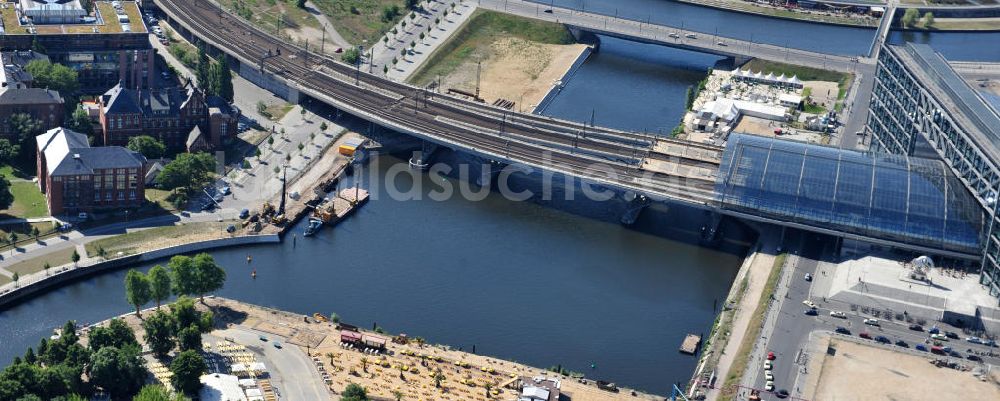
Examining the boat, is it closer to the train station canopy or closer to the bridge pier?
the bridge pier

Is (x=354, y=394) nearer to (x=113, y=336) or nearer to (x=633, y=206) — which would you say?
(x=113, y=336)

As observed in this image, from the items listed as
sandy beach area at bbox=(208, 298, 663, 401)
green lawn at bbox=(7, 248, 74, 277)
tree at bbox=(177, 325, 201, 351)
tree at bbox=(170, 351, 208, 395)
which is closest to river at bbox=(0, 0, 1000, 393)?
sandy beach area at bbox=(208, 298, 663, 401)

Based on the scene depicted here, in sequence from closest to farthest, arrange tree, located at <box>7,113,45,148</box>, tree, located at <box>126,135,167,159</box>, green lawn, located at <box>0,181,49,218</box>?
green lawn, located at <box>0,181,49,218</box>, tree, located at <box>7,113,45,148</box>, tree, located at <box>126,135,167,159</box>

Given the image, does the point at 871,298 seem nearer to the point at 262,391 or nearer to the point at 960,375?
the point at 960,375

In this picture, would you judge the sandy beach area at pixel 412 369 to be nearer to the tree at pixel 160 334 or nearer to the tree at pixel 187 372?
the tree at pixel 160 334

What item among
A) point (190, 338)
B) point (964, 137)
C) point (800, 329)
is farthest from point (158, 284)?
point (964, 137)

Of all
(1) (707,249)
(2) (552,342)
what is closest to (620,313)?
(2) (552,342)
